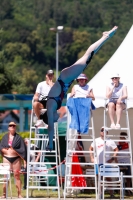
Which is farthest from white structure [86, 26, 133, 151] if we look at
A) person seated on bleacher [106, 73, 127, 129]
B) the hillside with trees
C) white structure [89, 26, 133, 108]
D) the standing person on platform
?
the hillside with trees

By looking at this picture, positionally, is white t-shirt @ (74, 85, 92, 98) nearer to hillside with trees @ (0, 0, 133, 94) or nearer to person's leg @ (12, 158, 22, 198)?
person's leg @ (12, 158, 22, 198)

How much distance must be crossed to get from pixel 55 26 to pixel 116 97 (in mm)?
141362

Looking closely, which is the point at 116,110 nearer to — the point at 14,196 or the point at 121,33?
the point at 14,196

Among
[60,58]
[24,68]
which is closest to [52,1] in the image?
[60,58]

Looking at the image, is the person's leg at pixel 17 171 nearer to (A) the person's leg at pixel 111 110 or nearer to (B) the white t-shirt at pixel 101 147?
(B) the white t-shirt at pixel 101 147

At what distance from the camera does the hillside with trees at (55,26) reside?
5359 inches

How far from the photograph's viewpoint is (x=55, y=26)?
155125 millimetres

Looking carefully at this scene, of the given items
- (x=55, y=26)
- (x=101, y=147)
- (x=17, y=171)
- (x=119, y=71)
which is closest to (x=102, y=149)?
(x=101, y=147)

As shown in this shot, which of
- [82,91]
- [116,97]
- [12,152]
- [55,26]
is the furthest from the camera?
[55,26]

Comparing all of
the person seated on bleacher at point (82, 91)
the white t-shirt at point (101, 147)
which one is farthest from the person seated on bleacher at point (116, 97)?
the white t-shirt at point (101, 147)

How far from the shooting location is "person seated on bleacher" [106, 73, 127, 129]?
14734 millimetres

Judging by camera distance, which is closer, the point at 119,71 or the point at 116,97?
the point at 116,97

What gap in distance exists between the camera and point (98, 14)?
154 meters

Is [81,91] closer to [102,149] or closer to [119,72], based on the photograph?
[102,149]
